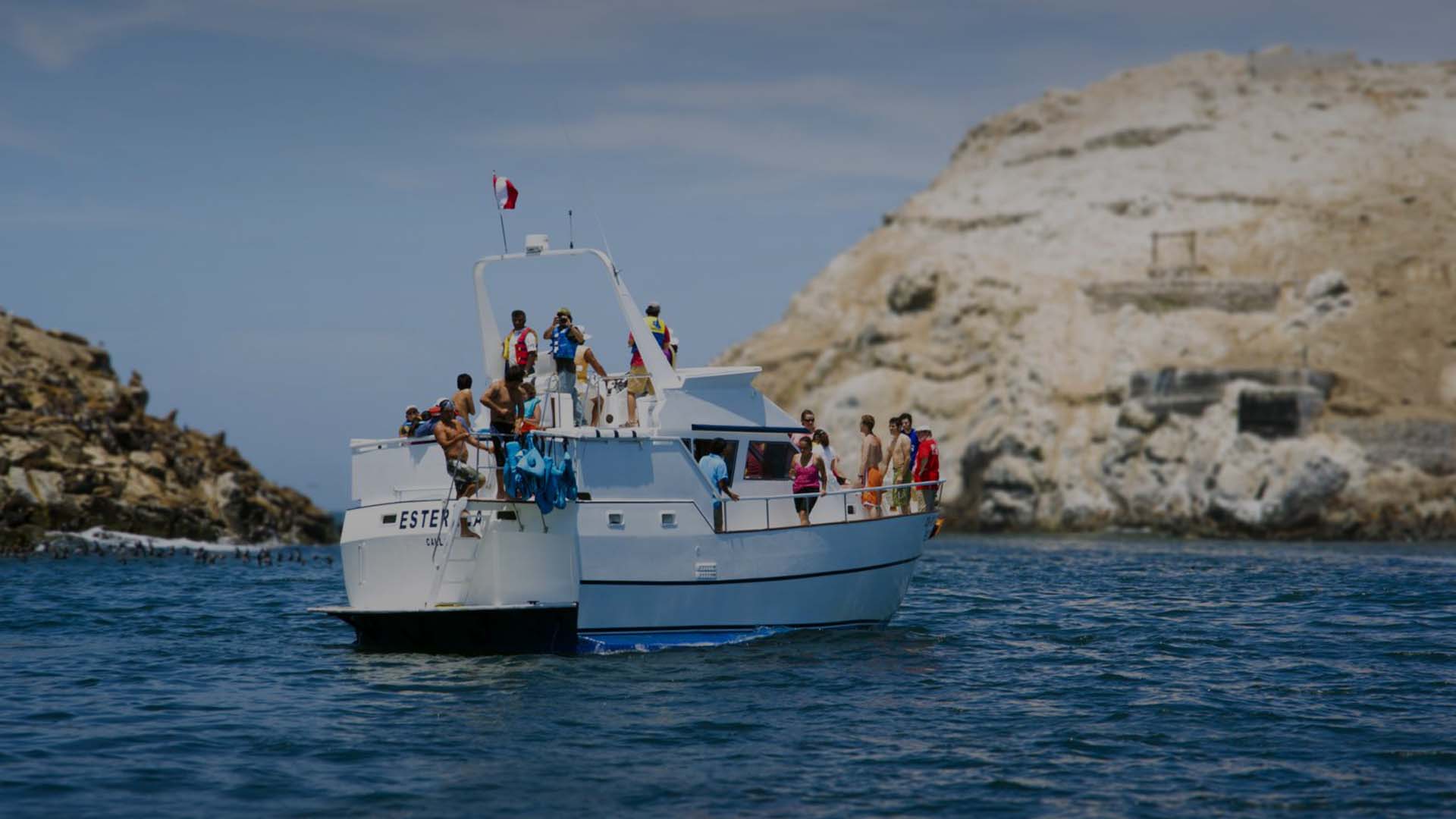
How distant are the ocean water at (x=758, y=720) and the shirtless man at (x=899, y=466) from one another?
197 cm

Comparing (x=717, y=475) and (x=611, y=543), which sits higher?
(x=717, y=475)

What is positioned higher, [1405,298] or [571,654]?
[1405,298]

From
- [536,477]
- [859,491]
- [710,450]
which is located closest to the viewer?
[536,477]

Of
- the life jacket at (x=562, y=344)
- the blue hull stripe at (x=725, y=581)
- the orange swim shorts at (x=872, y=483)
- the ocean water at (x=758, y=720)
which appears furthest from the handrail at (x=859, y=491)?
the life jacket at (x=562, y=344)

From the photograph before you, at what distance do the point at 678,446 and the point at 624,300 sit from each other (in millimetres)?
2194

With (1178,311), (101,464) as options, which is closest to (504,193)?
(101,464)

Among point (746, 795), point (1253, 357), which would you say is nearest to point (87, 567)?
point (746, 795)

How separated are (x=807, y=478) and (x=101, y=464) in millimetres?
33026

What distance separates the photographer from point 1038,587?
110ft

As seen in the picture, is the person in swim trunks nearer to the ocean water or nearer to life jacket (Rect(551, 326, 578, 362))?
the ocean water

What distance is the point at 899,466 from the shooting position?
23.3 m

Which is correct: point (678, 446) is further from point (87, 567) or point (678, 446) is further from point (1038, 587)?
point (87, 567)

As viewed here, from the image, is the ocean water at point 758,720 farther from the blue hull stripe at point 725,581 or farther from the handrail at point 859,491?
the handrail at point 859,491

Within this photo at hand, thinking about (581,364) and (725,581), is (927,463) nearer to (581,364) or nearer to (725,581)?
(725,581)
